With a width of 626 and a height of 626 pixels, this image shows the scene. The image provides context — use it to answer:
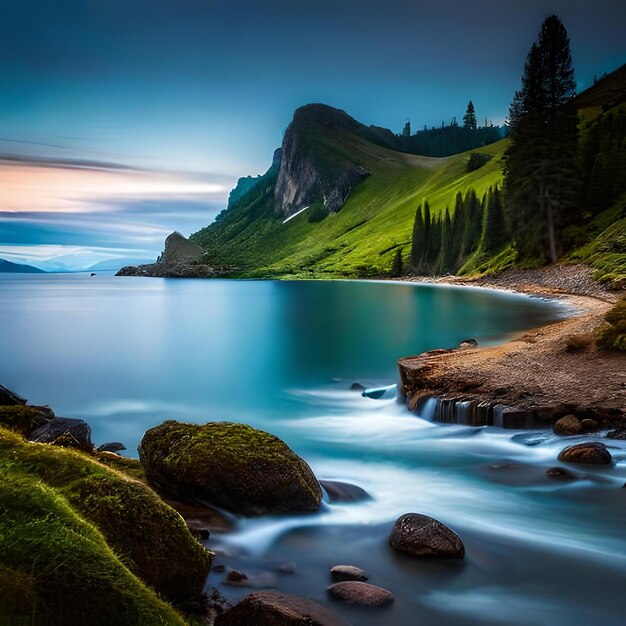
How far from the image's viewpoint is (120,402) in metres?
25.2

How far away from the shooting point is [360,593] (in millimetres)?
8062

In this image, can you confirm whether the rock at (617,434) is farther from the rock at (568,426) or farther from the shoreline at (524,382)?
the rock at (568,426)

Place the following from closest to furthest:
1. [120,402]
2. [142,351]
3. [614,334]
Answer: [614,334]
[120,402]
[142,351]

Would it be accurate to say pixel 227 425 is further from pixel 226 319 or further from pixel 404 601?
pixel 226 319

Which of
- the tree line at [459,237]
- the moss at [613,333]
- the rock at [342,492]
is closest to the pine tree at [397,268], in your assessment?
the tree line at [459,237]

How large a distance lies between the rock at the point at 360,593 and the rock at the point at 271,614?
89cm

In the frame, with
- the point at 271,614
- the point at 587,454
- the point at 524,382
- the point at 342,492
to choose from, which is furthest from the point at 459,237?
the point at 271,614

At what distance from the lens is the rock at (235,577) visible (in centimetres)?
Result: 834

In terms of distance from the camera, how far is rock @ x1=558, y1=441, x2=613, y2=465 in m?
13.2

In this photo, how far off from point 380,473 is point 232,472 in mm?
5241

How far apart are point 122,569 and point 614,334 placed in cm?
2080

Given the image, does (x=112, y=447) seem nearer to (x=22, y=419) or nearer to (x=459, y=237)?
(x=22, y=419)

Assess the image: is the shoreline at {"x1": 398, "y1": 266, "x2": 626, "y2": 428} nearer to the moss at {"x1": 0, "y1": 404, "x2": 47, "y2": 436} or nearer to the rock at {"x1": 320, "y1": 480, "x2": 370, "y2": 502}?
the rock at {"x1": 320, "y1": 480, "x2": 370, "y2": 502}

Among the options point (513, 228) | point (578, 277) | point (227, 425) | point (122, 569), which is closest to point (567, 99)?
point (513, 228)
